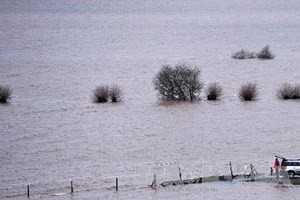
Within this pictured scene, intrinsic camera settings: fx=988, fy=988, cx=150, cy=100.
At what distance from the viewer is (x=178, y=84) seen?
59.7 meters

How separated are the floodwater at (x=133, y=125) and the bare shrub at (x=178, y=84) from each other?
91 centimetres

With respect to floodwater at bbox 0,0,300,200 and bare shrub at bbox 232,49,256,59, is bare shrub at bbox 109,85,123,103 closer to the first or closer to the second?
floodwater at bbox 0,0,300,200

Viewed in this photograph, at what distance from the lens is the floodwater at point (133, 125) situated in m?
37.5

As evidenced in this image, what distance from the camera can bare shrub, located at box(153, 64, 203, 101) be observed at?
5953cm

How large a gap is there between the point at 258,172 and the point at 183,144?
29.5 feet

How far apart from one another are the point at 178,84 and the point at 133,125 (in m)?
7.65

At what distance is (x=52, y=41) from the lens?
11406 centimetres

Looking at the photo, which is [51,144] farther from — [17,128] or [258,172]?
[258,172]

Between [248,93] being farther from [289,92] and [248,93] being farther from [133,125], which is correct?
[133,125]

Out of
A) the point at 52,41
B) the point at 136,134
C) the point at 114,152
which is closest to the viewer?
the point at 114,152

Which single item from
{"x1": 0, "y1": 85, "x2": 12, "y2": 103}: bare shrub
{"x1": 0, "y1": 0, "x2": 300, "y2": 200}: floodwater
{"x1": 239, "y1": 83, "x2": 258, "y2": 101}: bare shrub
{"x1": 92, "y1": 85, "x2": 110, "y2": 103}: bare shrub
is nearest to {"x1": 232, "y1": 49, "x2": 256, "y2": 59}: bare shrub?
{"x1": 0, "y1": 0, "x2": 300, "y2": 200}: floodwater

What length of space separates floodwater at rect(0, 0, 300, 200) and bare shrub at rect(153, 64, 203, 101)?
35.8 inches

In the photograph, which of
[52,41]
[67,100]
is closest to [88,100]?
[67,100]

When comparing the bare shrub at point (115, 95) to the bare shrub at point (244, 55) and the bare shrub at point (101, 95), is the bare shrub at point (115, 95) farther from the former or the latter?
the bare shrub at point (244, 55)
